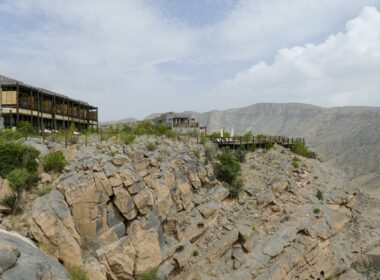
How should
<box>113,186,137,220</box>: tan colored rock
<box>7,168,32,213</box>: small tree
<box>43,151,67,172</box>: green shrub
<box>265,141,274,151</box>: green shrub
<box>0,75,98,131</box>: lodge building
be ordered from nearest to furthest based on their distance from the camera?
<box>7,168,32,213</box>: small tree
<box>43,151,67,172</box>: green shrub
<box>113,186,137,220</box>: tan colored rock
<box>0,75,98,131</box>: lodge building
<box>265,141,274,151</box>: green shrub

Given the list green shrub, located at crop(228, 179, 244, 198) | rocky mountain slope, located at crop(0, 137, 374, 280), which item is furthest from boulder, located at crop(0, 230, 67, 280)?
green shrub, located at crop(228, 179, 244, 198)

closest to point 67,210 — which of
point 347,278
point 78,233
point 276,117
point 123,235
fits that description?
point 78,233

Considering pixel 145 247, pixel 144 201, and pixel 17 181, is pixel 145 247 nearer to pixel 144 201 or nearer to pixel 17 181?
pixel 144 201

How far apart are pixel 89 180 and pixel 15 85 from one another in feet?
60.5

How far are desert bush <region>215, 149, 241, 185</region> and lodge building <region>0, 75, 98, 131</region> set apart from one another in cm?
1542

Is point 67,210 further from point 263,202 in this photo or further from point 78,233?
point 263,202

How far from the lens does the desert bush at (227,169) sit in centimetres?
3978

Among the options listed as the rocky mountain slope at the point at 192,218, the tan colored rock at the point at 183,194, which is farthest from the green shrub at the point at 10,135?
the tan colored rock at the point at 183,194

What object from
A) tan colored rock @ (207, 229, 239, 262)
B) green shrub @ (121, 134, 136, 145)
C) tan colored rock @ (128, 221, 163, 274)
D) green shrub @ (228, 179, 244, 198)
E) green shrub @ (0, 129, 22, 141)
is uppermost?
green shrub @ (0, 129, 22, 141)

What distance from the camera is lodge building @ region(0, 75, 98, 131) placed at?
37625mm

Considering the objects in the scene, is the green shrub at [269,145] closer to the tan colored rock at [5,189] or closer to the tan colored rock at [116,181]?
the tan colored rock at [116,181]

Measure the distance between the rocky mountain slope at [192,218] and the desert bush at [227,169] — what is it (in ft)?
5.26

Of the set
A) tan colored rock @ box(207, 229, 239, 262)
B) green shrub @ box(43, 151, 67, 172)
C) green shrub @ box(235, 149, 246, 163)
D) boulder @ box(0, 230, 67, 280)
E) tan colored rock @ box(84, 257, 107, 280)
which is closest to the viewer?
boulder @ box(0, 230, 67, 280)

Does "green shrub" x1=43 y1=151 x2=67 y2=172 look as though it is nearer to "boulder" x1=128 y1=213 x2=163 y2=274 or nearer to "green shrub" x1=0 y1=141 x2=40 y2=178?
"green shrub" x1=0 y1=141 x2=40 y2=178
